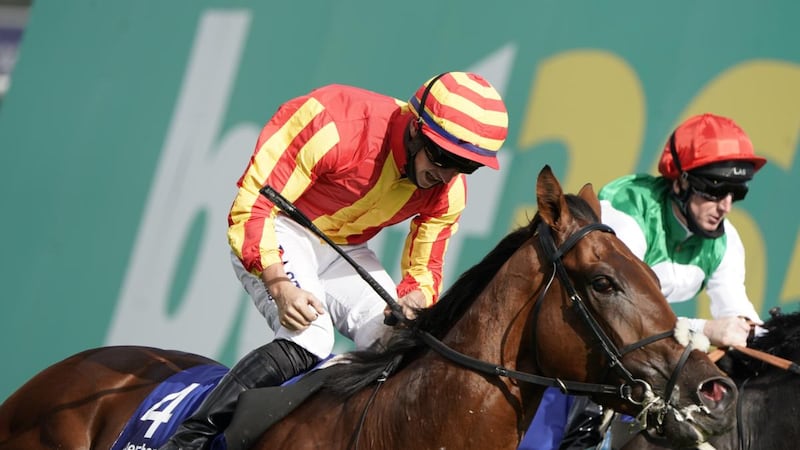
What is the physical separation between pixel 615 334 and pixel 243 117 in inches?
214

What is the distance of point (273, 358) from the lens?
3.36m

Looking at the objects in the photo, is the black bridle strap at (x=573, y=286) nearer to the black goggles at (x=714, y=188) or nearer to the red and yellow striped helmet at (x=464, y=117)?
the red and yellow striped helmet at (x=464, y=117)

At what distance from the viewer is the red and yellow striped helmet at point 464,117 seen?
10.5 ft

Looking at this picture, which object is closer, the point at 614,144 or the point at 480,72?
the point at 614,144

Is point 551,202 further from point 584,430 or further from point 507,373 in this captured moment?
point 584,430

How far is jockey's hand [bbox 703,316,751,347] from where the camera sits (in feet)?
12.8

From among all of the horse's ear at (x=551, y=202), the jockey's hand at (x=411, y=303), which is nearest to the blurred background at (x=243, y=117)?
the jockey's hand at (x=411, y=303)

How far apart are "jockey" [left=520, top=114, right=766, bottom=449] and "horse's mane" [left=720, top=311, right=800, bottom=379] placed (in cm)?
8

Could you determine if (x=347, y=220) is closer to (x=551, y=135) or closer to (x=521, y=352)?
(x=521, y=352)

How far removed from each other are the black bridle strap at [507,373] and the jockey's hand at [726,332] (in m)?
1.26

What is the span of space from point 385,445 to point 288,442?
314mm

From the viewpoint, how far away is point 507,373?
2916 mm

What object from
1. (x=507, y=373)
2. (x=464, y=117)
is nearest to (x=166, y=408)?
(x=507, y=373)

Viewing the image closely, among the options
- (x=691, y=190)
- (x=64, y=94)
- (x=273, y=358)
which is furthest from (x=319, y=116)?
(x=64, y=94)
